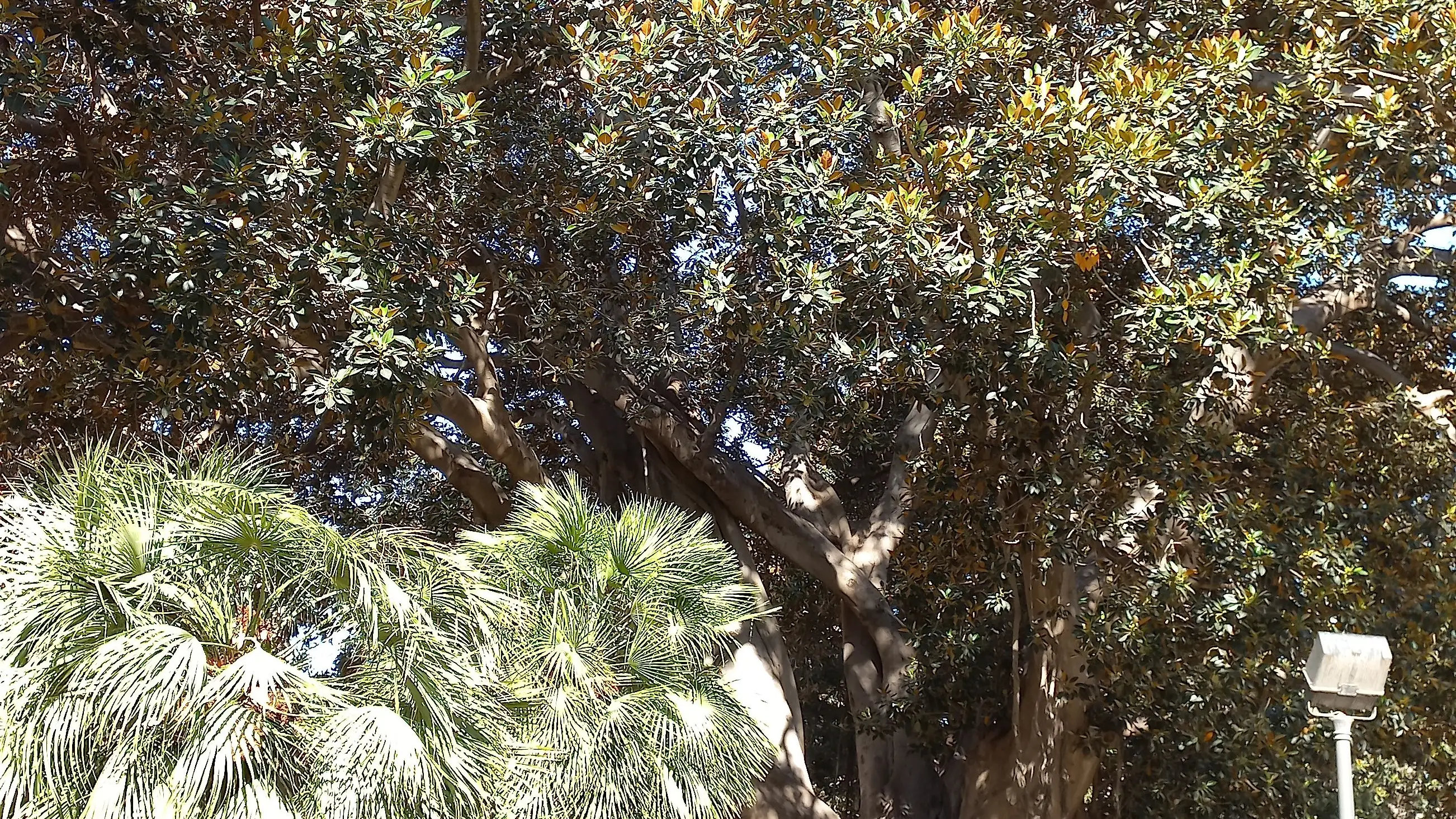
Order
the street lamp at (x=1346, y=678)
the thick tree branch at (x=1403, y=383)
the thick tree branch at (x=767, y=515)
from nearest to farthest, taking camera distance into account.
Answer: the street lamp at (x=1346, y=678) < the thick tree branch at (x=1403, y=383) < the thick tree branch at (x=767, y=515)

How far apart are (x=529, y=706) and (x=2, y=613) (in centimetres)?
209

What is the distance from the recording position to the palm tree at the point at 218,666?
435 centimetres

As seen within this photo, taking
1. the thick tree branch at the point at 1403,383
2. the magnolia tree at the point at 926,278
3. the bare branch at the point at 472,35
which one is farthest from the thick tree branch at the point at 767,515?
the thick tree branch at the point at 1403,383

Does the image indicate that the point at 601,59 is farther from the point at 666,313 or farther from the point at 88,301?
the point at 88,301

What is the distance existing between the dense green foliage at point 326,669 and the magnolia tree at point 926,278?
1339 mm

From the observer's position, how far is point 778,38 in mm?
7477

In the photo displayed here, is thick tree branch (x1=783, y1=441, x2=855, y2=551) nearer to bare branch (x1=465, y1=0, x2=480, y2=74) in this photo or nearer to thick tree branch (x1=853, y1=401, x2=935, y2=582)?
thick tree branch (x1=853, y1=401, x2=935, y2=582)

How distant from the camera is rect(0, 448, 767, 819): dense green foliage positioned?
4.38 metres

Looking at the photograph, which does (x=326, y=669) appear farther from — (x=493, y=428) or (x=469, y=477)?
(x=469, y=477)

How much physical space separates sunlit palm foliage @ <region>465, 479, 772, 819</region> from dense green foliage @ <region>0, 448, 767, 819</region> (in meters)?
0.01

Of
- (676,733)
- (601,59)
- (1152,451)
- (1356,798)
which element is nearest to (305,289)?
(601,59)

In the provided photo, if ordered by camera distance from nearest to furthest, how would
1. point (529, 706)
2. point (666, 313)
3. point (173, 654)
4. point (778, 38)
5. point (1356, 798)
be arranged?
point (173, 654)
point (529, 706)
point (778, 38)
point (666, 313)
point (1356, 798)

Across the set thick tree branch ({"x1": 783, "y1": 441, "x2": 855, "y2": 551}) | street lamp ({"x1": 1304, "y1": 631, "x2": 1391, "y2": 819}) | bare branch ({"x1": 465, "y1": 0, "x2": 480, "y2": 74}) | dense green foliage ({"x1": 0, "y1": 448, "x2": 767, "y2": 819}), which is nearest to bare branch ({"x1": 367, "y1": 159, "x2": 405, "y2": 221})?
bare branch ({"x1": 465, "y1": 0, "x2": 480, "y2": 74})

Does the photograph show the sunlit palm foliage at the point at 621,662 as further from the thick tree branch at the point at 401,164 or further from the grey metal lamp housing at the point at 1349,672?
the grey metal lamp housing at the point at 1349,672
